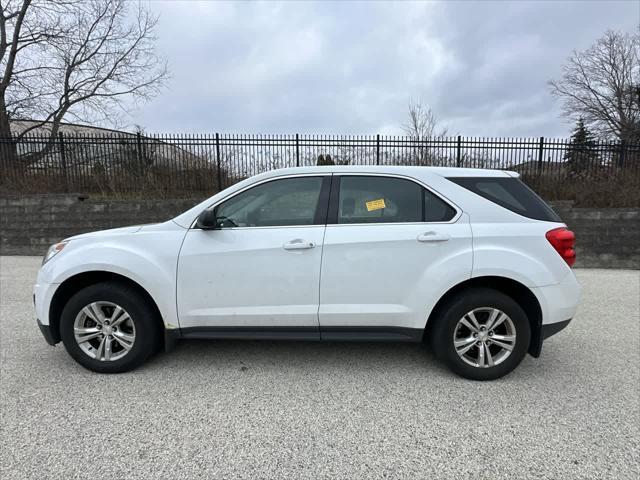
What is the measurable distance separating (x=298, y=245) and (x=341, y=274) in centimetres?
42

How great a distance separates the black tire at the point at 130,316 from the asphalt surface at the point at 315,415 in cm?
12

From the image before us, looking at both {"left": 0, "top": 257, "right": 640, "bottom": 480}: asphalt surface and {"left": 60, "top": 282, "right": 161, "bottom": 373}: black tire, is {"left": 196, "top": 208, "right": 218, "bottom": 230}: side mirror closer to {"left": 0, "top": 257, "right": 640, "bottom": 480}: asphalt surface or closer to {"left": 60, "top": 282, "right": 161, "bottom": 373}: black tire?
{"left": 60, "top": 282, "right": 161, "bottom": 373}: black tire

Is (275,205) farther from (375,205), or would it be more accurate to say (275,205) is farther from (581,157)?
(581,157)

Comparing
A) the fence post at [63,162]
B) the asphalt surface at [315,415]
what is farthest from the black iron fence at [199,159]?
the asphalt surface at [315,415]

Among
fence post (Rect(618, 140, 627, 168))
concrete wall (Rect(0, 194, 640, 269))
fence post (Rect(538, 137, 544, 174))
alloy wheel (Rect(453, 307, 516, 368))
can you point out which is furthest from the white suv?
fence post (Rect(618, 140, 627, 168))

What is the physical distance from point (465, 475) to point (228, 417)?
1537 millimetres

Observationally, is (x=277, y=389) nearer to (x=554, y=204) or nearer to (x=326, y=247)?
(x=326, y=247)

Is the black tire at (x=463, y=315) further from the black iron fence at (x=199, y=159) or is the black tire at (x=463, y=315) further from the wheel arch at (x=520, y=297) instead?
the black iron fence at (x=199, y=159)

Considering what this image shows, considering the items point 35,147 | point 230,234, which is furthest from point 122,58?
point 230,234

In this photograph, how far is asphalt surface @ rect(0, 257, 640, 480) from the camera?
2.15m

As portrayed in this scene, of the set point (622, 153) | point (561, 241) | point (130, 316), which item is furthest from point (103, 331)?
point (622, 153)

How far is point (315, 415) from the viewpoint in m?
2.63

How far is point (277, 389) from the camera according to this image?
297cm

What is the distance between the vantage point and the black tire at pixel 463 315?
3010 millimetres
